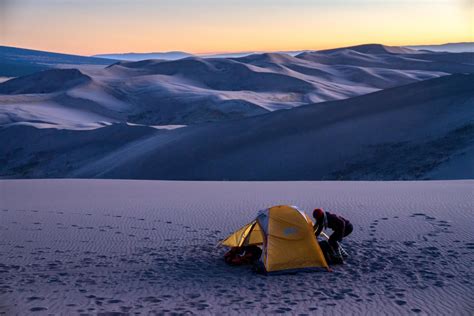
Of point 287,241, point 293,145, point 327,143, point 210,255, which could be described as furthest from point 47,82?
point 287,241

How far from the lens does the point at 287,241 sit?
9.14m

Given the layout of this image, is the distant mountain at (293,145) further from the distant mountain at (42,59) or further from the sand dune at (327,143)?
the distant mountain at (42,59)

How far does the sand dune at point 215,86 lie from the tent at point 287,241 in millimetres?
30413

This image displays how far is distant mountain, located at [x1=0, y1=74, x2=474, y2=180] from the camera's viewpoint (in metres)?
22.5

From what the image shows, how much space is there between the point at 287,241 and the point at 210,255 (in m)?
1.41

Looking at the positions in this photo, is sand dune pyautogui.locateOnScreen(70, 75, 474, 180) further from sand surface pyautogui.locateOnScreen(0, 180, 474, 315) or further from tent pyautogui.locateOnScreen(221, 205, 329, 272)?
tent pyautogui.locateOnScreen(221, 205, 329, 272)

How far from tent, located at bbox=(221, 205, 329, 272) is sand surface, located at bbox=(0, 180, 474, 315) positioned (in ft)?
0.62

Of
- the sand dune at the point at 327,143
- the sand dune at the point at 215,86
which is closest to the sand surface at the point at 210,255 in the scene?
→ the sand dune at the point at 327,143

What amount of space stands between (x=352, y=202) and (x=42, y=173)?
18.8 meters

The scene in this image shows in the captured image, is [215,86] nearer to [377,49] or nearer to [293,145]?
[293,145]

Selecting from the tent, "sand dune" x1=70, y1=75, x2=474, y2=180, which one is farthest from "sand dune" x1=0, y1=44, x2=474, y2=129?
the tent

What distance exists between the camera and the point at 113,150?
31.3 meters

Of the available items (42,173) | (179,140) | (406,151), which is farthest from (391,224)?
(42,173)

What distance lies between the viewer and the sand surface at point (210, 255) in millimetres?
7609
